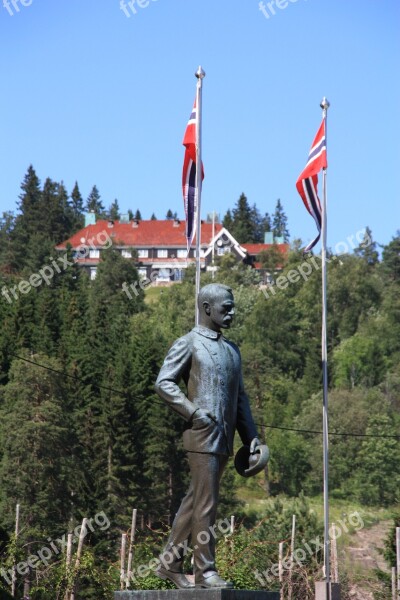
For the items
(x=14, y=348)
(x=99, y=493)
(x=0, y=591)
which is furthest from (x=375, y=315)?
(x=0, y=591)

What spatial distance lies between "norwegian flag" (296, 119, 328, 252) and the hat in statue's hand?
18.3 metres

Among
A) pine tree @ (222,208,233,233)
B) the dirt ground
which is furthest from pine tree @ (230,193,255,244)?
the dirt ground

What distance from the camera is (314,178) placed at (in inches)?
1248

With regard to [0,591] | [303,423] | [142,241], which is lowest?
Answer: [0,591]

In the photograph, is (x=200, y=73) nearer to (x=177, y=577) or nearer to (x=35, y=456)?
(x=177, y=577)

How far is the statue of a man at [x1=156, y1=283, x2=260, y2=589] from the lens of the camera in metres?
12.8

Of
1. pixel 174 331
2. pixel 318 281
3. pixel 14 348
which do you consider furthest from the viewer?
pixel 318 281

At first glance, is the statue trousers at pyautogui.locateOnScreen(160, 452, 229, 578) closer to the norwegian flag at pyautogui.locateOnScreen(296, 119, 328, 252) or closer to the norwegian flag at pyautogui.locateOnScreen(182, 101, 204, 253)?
the norwegian flag at pyautogui.locateOnScreen(182, 101, 204, 253)

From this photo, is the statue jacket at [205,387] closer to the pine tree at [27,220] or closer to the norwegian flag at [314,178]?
the norwegian flag at [314,178]

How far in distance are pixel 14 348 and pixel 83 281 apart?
45669 millimetres

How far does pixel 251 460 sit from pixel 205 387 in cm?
79

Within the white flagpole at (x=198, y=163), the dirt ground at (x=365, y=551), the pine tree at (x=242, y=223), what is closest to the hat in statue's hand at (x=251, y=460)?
the white flagpole at (x=198, y=163)

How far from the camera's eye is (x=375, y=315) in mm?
128125

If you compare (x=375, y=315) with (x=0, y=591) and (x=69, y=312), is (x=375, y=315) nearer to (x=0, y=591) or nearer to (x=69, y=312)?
(x=69, y=312)
